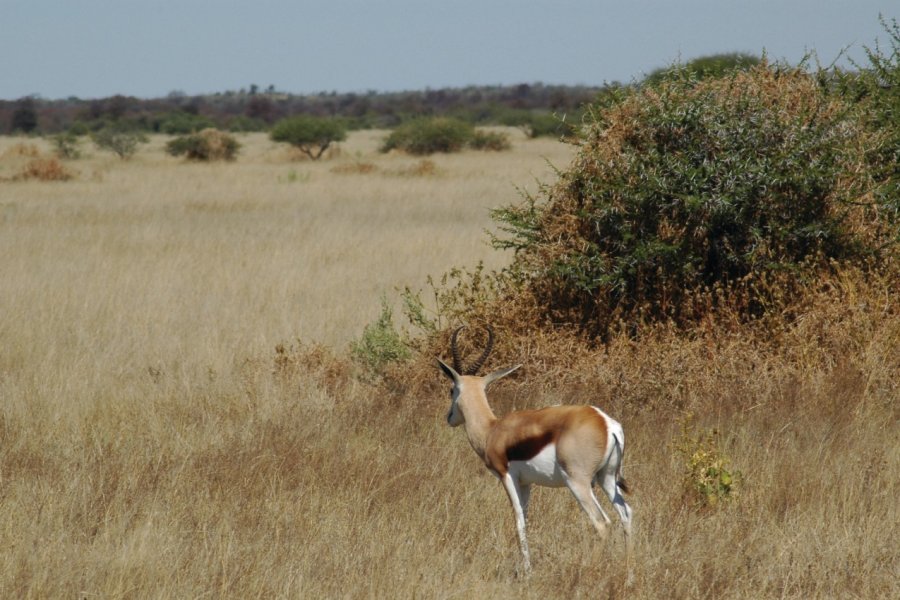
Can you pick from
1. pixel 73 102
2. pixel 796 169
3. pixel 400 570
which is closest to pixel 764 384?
pixel 796 169

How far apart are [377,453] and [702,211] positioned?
11.3 ft

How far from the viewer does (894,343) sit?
8172 millimetres

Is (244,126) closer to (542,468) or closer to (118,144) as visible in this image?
(118,144)

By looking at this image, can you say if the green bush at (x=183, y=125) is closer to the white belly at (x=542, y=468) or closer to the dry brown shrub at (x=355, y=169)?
the dry brown shrub at (x=355, y=169)

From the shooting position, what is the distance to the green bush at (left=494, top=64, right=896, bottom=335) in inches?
338

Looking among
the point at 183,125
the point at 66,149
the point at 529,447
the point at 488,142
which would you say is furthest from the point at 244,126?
the point at 529,447

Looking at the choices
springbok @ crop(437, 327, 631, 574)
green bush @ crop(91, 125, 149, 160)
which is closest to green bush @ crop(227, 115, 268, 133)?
green bush @ crop(91, 125, 149, 160)

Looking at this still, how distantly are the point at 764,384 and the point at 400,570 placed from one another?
3976 millimetres

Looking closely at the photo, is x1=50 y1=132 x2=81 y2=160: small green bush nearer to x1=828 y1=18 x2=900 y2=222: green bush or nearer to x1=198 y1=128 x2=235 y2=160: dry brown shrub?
x1=198 y1=128 x2=235 y2=160: dry brown shrub

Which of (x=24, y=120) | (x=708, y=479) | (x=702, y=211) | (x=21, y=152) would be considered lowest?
(x=24, y=120)

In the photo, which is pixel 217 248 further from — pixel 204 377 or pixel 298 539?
pixel 298 539

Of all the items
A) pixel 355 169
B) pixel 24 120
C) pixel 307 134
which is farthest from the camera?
pixel 24 120

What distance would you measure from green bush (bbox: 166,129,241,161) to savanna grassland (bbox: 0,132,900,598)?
90.5ft

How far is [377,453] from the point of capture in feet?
23.1
